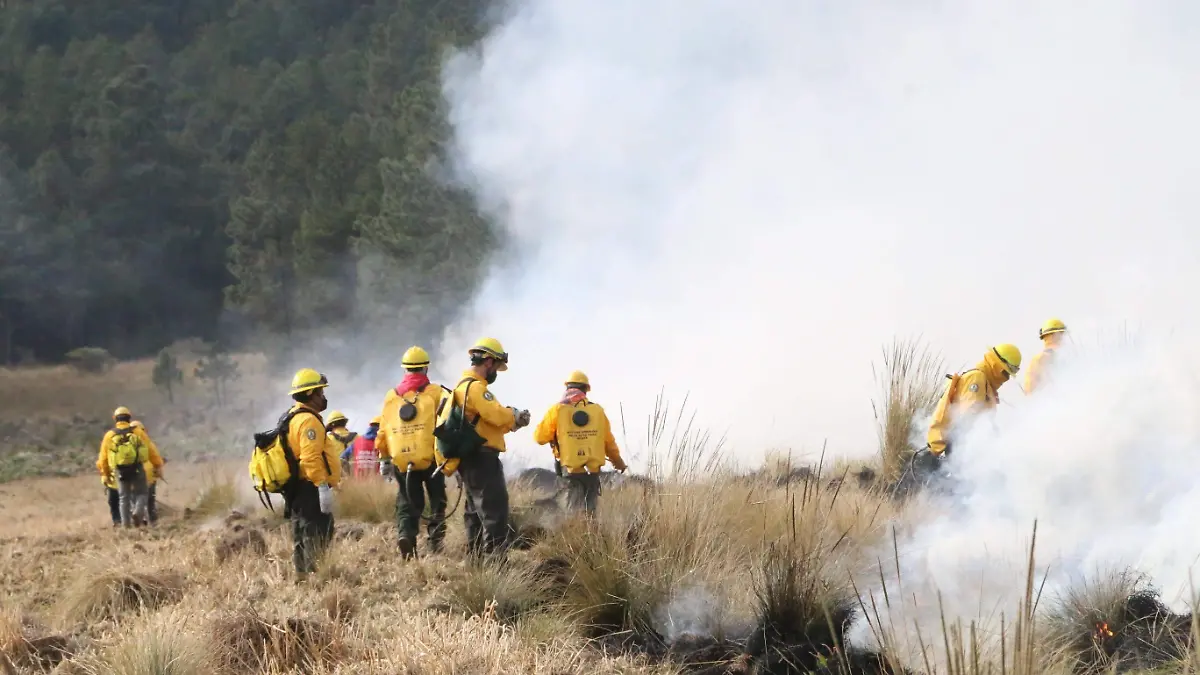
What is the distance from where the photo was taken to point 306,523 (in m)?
7.34

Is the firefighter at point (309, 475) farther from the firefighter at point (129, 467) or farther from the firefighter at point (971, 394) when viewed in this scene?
the firefighter at point (129, 467)

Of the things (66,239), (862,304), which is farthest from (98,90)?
(862,304)

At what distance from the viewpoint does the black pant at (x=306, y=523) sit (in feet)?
23.9

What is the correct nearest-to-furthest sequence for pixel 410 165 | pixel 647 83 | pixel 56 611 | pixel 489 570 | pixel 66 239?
pixel 489 570 < pixel 56 611 < pixel 647 83 < pixel 410 165 < pixel 66 239

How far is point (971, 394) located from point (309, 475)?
172 inches

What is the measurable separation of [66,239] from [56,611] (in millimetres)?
37698

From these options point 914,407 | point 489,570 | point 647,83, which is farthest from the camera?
point 647,83

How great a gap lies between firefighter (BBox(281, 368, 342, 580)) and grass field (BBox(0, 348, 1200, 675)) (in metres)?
0.18

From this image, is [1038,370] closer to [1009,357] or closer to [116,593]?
[1009,357]

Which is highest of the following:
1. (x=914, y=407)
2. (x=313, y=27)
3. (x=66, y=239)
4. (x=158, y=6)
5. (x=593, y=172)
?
(x=158, y=6)

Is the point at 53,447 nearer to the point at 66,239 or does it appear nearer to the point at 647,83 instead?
the point at 66,239

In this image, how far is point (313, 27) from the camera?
60.1 metres

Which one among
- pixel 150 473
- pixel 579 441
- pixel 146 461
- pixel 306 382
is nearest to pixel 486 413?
pixel 306 382

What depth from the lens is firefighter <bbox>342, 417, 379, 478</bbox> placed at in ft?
40.9
